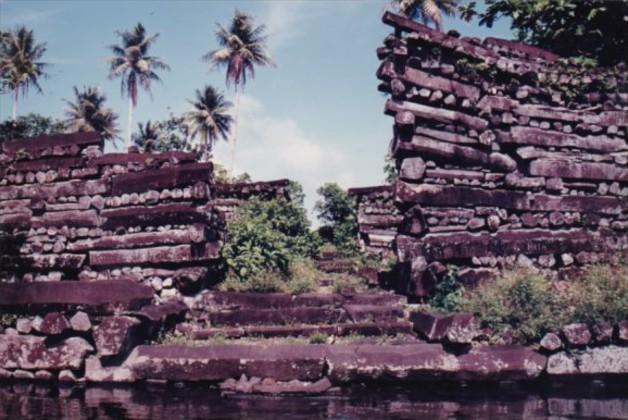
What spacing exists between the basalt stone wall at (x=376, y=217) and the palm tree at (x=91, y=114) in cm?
3139

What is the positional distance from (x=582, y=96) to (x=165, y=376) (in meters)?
9.53

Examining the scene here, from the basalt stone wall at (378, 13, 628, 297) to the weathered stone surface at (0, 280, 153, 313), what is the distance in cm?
489

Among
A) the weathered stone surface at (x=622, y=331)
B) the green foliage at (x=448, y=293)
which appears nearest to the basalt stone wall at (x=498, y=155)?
the green foliage at (x=448, y=293)

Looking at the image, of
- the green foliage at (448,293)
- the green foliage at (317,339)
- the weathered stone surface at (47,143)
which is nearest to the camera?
the green foliage at (317,339)

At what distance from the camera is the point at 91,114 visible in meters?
42.6

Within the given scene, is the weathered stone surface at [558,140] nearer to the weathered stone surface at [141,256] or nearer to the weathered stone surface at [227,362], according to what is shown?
the weathered stone surface at [227,362]

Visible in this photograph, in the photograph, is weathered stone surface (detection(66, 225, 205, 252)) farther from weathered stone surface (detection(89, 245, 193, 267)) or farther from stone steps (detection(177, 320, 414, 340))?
stone steps (detection(177, 320, 414, 340))

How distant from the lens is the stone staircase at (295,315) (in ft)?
24.4

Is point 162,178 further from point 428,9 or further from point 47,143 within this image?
point 428,9

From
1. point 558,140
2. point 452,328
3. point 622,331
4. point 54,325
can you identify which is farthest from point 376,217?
point 54,325

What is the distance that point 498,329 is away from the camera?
22.3 ft

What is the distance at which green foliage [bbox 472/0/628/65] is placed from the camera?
10648mm

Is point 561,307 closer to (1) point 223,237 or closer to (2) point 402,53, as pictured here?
(2) point 402,53

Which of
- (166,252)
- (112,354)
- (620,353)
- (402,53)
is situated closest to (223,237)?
(166,252)
